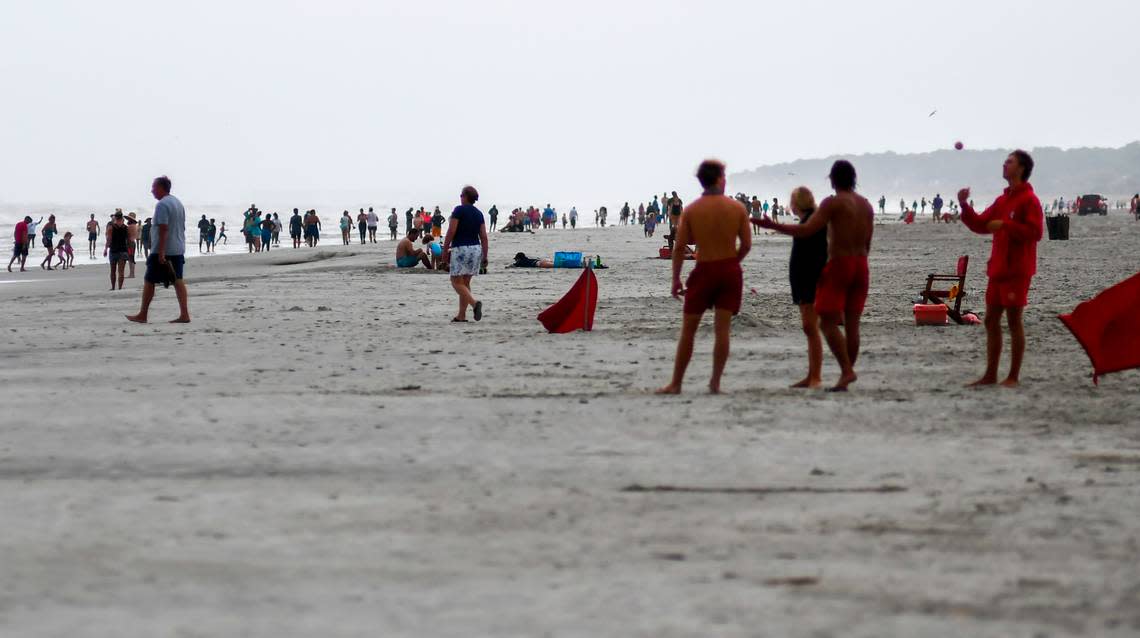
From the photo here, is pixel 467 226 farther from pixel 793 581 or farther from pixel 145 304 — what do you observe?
pixel 793 581

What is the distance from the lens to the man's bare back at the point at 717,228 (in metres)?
8.71

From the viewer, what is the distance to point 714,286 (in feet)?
28.7

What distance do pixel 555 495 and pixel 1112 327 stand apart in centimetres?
478

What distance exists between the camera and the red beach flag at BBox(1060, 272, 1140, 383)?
876 cm

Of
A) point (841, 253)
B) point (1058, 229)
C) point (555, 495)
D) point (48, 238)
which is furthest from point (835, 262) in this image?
point (1058, 229)

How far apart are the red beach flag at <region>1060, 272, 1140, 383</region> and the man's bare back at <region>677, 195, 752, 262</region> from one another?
222 cm

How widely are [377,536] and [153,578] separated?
0.86 metres

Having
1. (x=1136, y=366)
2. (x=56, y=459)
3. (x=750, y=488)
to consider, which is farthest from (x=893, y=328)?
(x=56, y=459)

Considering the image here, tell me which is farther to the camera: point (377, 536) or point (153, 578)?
point (377, 536)

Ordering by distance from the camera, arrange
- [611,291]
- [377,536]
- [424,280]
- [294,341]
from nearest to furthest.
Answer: [377,536]
[294,341]
[611,291]
[424,280]

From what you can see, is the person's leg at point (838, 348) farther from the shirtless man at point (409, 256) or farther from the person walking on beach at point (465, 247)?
the shirtless man at point (409, 256)

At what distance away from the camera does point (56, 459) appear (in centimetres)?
657

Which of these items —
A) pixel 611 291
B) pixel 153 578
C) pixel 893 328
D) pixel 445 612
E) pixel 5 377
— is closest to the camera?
pixel 445 612

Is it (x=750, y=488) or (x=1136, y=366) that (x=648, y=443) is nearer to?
(x=750, y=488)
